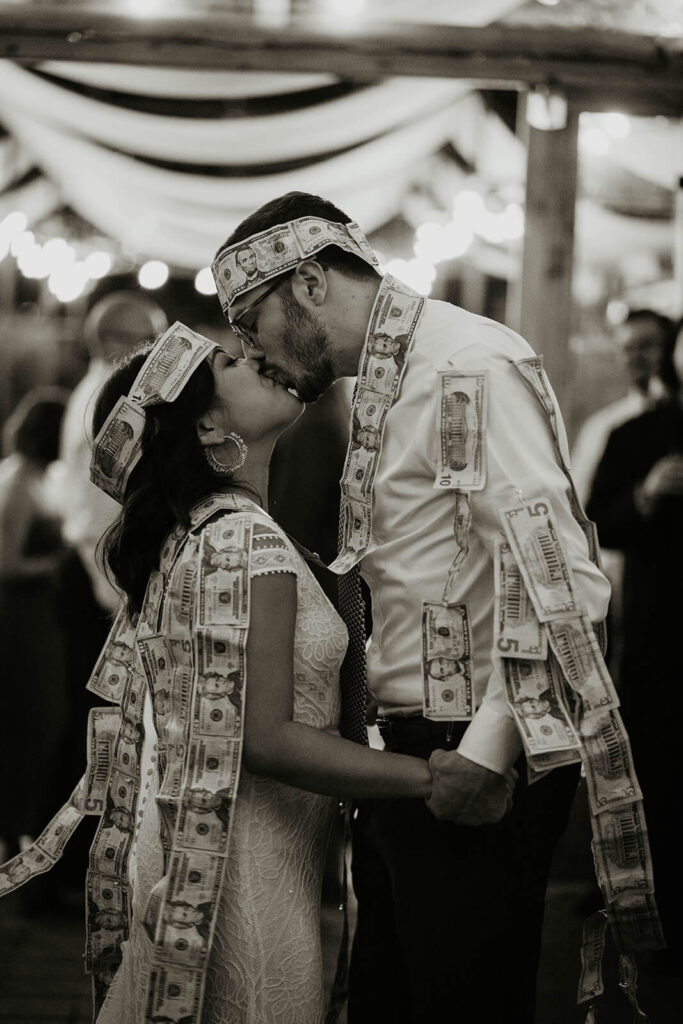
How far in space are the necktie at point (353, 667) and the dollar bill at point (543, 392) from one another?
425 millimetres

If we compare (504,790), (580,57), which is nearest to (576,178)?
(580,57)

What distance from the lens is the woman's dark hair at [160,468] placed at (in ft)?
6.44

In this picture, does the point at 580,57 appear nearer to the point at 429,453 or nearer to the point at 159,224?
the point at 159,224

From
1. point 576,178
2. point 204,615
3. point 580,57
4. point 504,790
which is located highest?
point 580,57

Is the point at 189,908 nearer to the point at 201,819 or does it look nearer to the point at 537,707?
the point at 201,819

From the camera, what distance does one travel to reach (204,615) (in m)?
1.81

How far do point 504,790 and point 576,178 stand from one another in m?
2.47

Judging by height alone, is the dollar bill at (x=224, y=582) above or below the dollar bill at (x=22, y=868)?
above

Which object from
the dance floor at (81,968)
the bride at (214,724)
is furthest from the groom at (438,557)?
the dance floor at (81,968)

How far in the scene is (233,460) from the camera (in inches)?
80.0

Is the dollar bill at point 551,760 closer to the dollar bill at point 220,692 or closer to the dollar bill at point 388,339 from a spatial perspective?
the dollar bill at point 220,692

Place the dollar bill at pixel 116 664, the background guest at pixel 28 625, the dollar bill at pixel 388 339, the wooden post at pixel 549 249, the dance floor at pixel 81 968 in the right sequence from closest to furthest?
the dollar bill at pixel 388 339, the dollar bill at pixel 116 664, the dance floor at pixel 81 968, the wooden post at pixel 549 249, the background guest at pixel 28 625

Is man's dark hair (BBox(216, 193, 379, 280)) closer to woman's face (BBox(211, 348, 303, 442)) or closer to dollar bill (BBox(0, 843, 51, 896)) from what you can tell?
woman's face (BBox(211, 348, 303, 442))

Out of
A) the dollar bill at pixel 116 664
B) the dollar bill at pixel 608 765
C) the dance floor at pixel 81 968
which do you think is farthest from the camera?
the dance floor at pixel 81 968
